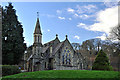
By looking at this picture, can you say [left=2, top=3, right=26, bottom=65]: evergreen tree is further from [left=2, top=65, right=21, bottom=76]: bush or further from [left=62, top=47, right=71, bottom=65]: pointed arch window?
[left=62, top=47, right=71, bottom=65]: pointed arch window

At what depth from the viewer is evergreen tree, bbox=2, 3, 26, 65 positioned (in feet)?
91.2

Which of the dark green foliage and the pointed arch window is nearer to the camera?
the dark green foliage

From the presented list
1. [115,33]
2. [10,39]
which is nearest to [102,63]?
[115,33]

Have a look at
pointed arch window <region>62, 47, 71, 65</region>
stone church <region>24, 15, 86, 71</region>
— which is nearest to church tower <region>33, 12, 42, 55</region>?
stone church <region>24, 15, 86, 71</region>

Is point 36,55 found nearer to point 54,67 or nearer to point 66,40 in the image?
point 54,67

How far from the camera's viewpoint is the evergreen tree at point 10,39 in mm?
27812

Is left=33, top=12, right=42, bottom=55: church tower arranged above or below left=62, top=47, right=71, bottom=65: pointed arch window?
above

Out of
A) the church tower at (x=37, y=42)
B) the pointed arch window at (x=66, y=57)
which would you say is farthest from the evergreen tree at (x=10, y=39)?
the pointed arch window at (x=66, y=57)

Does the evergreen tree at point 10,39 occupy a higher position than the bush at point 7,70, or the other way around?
the evergreen tree at point 10,39

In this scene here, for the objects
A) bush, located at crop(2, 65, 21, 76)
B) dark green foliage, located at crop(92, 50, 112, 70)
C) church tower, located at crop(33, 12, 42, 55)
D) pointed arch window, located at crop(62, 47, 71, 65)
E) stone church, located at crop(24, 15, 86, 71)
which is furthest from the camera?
pointed arch window, located at crop(62, 47, 71, 65)

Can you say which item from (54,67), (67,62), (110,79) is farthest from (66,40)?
(110,79)

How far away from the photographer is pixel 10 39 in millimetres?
28703

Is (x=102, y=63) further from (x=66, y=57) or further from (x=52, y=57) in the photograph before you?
(x=52, y=57)

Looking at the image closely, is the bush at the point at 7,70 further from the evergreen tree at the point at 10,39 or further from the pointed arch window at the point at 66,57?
Result: the pointed arch window at the point at 66,57
